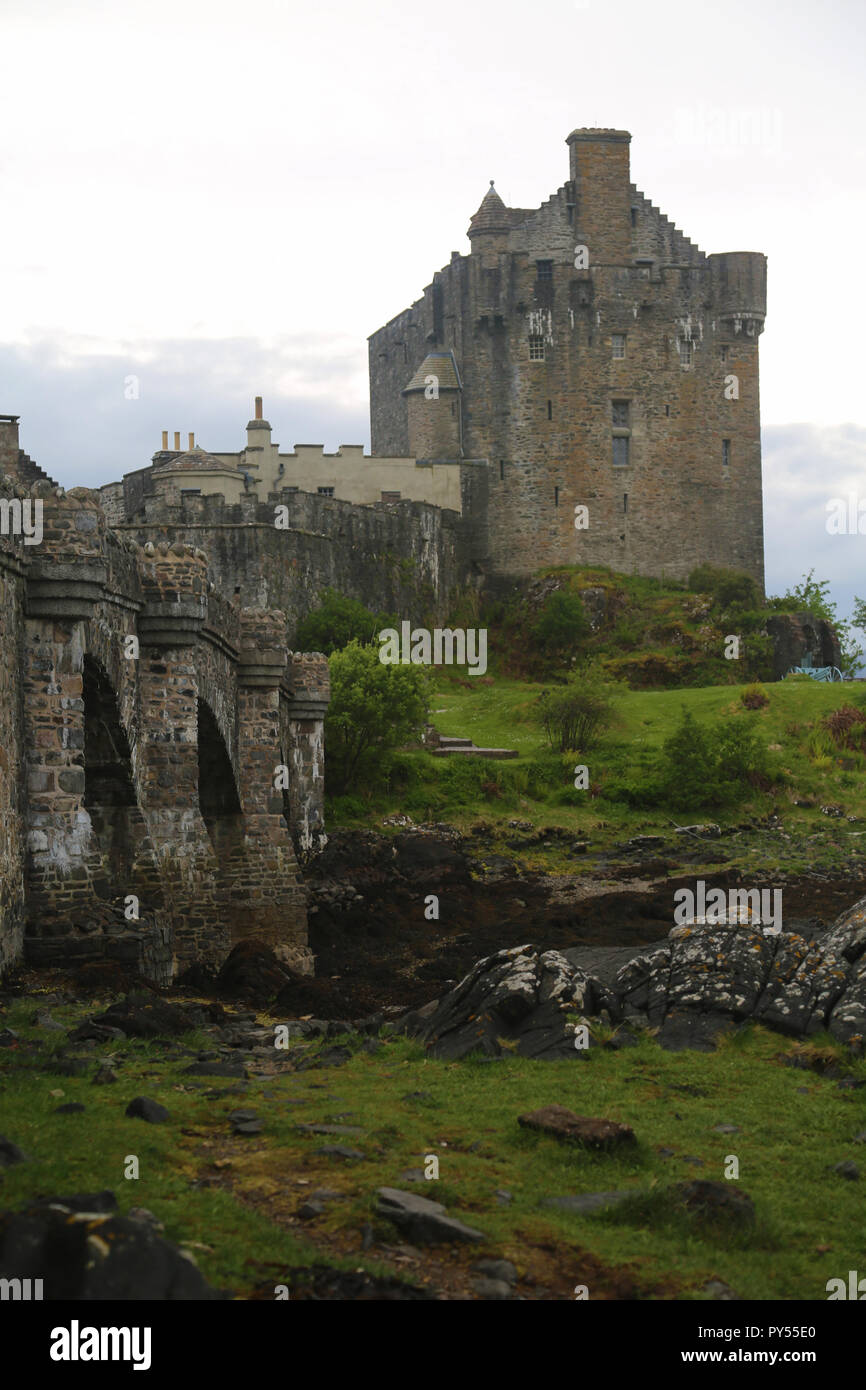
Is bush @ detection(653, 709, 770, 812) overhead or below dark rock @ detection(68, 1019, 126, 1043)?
overhead

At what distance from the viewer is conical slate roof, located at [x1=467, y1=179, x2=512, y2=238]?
75.8 metres

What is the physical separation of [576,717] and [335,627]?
9.93 metres

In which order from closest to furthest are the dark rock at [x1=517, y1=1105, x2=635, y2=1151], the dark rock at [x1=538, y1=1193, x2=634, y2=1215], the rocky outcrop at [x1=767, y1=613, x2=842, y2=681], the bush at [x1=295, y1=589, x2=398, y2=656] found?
1. the dark rock at [x1=538, y1=1193, x2=634, y2=1215]
2. the dark rock at [x1=517, y1=1105, x2=635, y2=1151]
3. the bush at [x1=295, y1=589, x2=398, y2=656]
4. the rocky outcrop at [x1=767, y1=613, x2=842, y2=681]

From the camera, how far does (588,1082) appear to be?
13.2 meters

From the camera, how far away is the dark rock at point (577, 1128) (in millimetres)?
10695

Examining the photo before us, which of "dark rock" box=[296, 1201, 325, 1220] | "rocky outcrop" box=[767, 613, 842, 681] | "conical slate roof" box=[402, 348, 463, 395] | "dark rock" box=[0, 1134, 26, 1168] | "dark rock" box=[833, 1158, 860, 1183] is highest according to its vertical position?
"conical slate roof" box=[402, 348, 463, 395]

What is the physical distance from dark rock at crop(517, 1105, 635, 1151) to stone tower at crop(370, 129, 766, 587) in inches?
2538

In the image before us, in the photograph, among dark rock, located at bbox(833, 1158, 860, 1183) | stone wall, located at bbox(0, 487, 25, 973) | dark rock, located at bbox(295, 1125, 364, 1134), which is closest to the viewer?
dark rock, located at bbox(833, 1158, 860, 1183)

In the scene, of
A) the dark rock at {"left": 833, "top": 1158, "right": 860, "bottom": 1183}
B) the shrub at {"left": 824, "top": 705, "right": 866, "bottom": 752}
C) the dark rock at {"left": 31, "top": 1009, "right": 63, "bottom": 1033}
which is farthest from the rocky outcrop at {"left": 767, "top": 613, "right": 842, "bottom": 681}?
the dark rock at {"left": 833, "top": 1158, "right": 860, "bottom": 1183}

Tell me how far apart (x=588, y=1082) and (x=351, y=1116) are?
237 cm

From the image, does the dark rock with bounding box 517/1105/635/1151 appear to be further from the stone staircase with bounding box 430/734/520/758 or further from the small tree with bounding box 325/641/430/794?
the stone staircase with bounding box 430/734/520/758

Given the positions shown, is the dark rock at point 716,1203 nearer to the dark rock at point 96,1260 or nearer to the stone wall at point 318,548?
the dark rock at point 96,1260

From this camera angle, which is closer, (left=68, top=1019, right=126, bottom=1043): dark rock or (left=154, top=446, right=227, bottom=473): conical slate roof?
(left=68, top=1019, right=126, bottom=1043): dark rock
